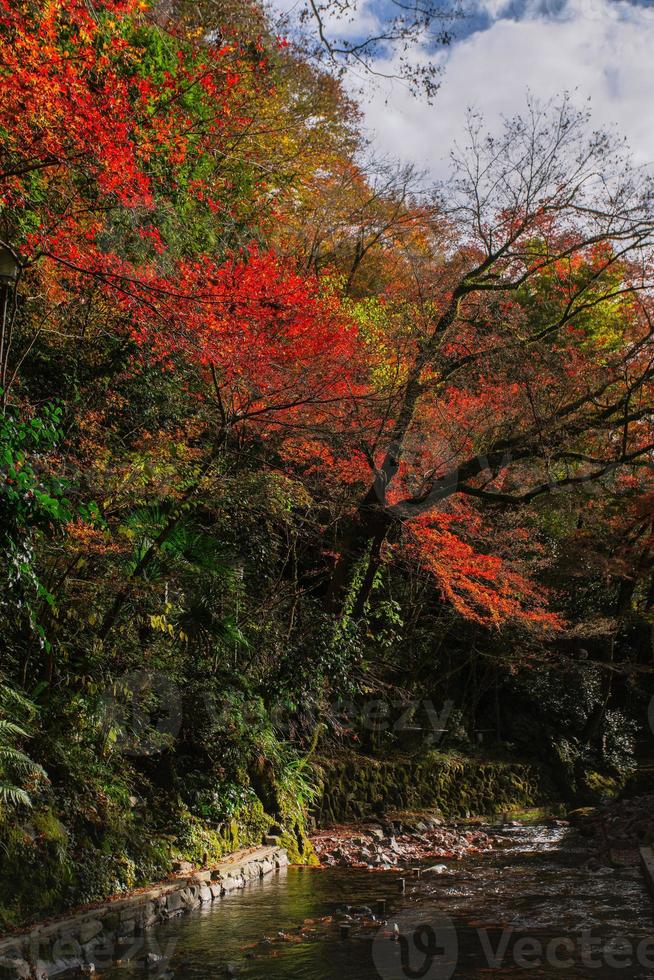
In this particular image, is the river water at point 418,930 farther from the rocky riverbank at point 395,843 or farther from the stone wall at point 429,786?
the stone wall at point 429,786

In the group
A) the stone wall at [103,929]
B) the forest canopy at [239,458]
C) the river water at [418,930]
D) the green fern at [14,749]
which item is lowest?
the river water at [418,930]

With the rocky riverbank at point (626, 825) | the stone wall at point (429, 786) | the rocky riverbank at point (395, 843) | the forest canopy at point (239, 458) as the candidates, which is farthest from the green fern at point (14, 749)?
the stone wall at point (429, 786)

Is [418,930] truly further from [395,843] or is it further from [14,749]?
[395,843]

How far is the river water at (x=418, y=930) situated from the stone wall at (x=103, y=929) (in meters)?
0.16

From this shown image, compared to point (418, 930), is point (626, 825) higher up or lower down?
higher up

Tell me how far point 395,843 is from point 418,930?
5.04 m

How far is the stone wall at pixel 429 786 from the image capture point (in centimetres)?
→ 1305

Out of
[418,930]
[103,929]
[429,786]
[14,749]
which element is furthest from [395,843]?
[14,749]

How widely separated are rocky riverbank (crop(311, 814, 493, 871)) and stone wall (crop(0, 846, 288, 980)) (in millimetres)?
2541

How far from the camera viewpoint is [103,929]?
20.4 ft

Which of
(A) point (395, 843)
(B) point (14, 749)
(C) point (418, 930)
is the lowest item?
(C) point (418, 930)

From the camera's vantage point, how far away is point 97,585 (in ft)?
26.2

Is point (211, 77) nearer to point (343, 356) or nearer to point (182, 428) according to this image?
point (343, 356)

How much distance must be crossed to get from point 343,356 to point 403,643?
693 cm
